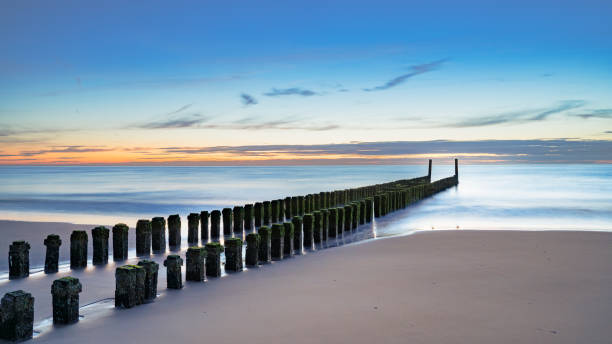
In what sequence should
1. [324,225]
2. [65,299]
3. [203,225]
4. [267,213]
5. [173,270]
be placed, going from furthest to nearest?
[267,213] < [324,225] < [203,225] < [173,270] < [65,299]

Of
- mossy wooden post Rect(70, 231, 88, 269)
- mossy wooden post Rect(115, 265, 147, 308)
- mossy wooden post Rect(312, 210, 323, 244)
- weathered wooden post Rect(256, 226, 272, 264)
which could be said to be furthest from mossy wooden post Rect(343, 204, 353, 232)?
mossy wooden post Rect(115, 265, 147, 308)

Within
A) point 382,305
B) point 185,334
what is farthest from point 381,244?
point 185,334

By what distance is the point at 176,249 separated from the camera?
28.9 ft

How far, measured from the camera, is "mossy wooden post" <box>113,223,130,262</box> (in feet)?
24.2

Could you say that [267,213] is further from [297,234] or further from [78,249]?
[78,249]

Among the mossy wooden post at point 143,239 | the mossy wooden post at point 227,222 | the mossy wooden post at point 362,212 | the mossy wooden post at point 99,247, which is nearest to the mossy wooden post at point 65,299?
the mossy wooden post at point 99,247

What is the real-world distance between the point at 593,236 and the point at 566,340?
7.39 metres

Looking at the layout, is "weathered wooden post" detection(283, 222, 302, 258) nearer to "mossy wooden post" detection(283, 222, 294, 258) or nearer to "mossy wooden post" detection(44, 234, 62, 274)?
"mossy wooden post" detection(283, 222, 294, 258)

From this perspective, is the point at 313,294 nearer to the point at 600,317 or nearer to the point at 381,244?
the point at 600,317

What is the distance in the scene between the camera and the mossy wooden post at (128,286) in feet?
15.1

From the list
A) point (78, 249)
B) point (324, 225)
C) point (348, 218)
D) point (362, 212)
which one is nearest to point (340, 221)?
point (348, 218)

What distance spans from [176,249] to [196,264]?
3.45m

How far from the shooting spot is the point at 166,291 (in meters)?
5.23

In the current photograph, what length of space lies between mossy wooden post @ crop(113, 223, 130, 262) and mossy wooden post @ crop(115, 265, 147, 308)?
9.44 feet
